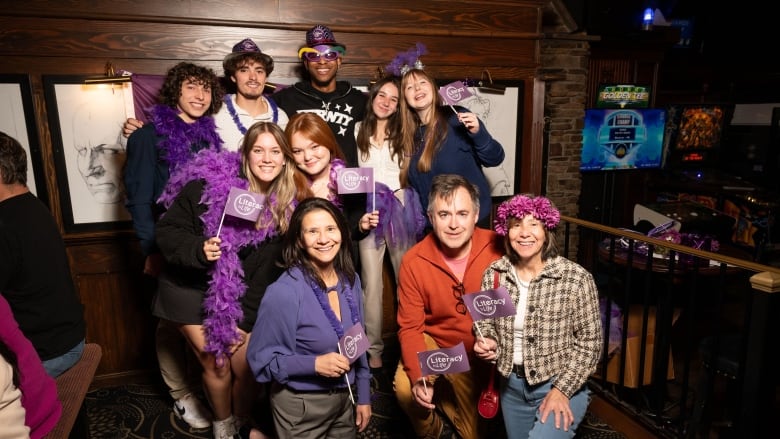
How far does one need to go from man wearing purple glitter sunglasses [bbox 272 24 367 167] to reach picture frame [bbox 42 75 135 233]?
0.96m

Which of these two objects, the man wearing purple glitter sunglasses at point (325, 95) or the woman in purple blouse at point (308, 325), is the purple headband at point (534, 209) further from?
the man wearing purple glitter sunglasses at point (325, 95)

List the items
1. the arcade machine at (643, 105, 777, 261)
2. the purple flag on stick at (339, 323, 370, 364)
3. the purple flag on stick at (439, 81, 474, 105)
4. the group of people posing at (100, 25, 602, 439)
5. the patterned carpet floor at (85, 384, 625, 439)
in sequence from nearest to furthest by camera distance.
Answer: the purple flag on stick at (339, 323, 370, 364), the group of people posing at (100, 25, 602, 439), the purple flag on stick at (439, 81, 474, 105), the patterned carpet floor at (85, 384, 625, 439), the arcade machine at (643, 105, 777, 261)

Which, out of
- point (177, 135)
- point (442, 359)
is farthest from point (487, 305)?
point (177, 135)

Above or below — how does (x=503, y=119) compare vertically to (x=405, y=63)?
below

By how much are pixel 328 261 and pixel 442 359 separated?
0.55 metres

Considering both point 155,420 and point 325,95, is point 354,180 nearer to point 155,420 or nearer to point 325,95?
point 325,95

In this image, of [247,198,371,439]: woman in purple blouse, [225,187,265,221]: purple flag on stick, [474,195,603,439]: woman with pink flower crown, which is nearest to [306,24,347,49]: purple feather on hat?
[225,187,265,221]: purple flag on stick

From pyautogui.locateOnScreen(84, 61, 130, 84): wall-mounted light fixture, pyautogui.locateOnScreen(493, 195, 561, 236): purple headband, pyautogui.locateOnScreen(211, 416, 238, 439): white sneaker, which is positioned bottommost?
pyautogui.locateOnScreen(211, 416, 238, 439): white sneaker

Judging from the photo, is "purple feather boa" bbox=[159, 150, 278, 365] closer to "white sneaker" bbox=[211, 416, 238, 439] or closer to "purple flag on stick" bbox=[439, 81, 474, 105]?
"white sneaker" bbox=[211, 416, 238, 439]

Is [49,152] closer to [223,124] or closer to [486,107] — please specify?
[223,124]

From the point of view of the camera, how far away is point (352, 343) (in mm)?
1724

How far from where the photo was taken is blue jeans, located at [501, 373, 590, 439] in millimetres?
1985

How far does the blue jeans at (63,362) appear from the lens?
2.04 meters

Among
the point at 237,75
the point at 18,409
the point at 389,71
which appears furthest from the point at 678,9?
the point at 18,409
